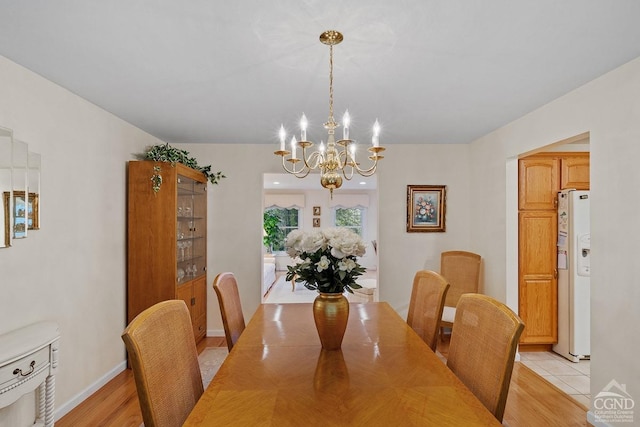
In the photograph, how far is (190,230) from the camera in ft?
12.6

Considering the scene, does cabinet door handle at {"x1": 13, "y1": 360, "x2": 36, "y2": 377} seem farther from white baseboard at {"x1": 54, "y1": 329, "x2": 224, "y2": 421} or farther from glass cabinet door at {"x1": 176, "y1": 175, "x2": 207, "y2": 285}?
glass cabinet door at {"x1": 176, "y1": 175, "x2": 207, "y2": 285}

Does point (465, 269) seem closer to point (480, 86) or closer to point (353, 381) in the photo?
point (480, 86)

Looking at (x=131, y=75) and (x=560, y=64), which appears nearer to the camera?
(x=560, y=64)

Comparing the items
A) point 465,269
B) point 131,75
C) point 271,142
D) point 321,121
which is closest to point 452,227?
point 465,269

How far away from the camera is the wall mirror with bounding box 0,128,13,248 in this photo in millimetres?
1961

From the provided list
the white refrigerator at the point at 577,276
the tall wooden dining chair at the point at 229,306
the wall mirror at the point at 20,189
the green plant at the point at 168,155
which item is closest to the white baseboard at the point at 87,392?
the wall mirror at the point at 20,189

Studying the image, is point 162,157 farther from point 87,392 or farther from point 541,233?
point 541,233

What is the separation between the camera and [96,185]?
2.90 meters

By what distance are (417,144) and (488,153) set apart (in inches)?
32.9

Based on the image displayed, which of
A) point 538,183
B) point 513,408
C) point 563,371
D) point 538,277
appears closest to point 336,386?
point 513,408

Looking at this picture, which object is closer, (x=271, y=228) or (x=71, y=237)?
(x=71, y=237)

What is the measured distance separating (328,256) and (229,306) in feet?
2.84

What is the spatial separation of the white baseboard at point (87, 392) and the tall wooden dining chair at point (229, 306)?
57.4 inches

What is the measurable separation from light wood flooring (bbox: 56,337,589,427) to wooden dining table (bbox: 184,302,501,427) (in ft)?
4.50
